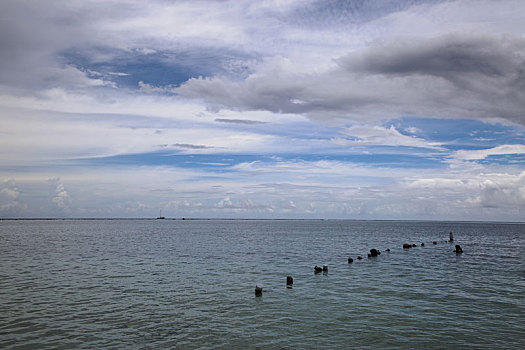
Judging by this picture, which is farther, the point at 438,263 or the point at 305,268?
the point at 438,263

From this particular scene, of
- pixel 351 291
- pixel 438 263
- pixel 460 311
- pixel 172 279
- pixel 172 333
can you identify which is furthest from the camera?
pixel 438 263

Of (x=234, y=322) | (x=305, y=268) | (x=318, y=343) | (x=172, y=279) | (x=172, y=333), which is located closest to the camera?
(x=318, y=343)

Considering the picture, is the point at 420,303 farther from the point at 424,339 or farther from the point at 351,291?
the point at 424,339

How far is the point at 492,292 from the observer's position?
101 ft

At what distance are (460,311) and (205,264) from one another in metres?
30.5

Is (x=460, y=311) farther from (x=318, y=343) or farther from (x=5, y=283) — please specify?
(x=5, y=283)

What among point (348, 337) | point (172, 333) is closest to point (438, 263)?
point (348, 337)

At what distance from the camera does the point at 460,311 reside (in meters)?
24.5

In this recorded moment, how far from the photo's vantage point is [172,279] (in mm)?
35125

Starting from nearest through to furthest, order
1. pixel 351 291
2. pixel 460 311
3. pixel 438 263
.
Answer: pixel 460 311 < pixel 351 291 < pixel 438 263

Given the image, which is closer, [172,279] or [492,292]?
[492,292]

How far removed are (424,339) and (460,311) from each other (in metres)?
7.54

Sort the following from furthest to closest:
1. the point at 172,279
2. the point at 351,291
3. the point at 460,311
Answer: the point at 172,279 < the point at 351,291 < the point at 460,311

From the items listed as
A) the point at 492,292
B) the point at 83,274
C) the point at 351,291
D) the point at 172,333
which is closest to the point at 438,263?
the point at 492,292
